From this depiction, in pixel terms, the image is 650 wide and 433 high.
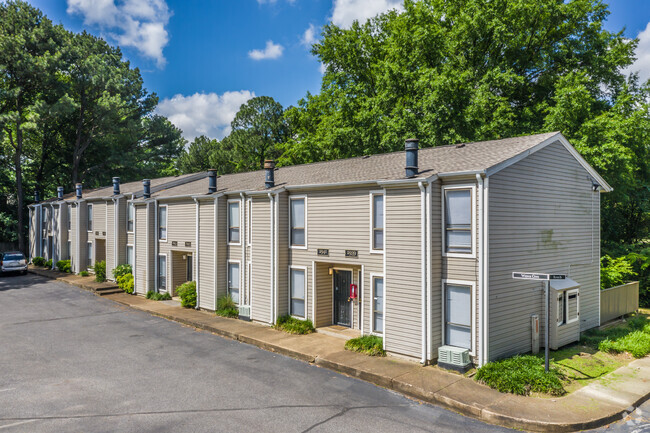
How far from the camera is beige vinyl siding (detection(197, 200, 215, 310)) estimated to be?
65.0 ft

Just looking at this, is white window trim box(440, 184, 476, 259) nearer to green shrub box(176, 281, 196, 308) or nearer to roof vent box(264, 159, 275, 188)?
roof vent box(264, 159, 275, 188)

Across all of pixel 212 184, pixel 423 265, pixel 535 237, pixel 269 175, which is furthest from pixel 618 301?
pixel 212 184

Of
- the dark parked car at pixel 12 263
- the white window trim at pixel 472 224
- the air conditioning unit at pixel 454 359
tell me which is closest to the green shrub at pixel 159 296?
the dark parked car at pixel 12 263

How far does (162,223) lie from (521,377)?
19.5 m

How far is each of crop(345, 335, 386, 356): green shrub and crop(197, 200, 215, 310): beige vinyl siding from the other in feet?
27.6

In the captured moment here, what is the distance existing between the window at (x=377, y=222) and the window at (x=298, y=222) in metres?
3.29

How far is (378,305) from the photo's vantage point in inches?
562

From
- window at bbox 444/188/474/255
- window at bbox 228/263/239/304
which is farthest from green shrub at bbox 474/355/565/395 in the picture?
window at bbox 228/263/239/304

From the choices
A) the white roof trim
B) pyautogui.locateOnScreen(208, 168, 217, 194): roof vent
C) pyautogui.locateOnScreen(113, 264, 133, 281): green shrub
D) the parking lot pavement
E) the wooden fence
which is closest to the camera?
the parking lot pavement

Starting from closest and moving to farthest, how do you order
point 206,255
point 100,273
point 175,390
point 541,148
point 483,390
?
point 483,390 → point 175,390 → point 541,148 → point 206,255 → point 100,273

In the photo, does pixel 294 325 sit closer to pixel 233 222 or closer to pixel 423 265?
pixel 423 265

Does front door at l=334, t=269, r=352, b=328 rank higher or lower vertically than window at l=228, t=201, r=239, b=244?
lower

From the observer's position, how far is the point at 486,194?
11453 millimetres

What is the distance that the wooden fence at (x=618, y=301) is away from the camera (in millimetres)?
16812
